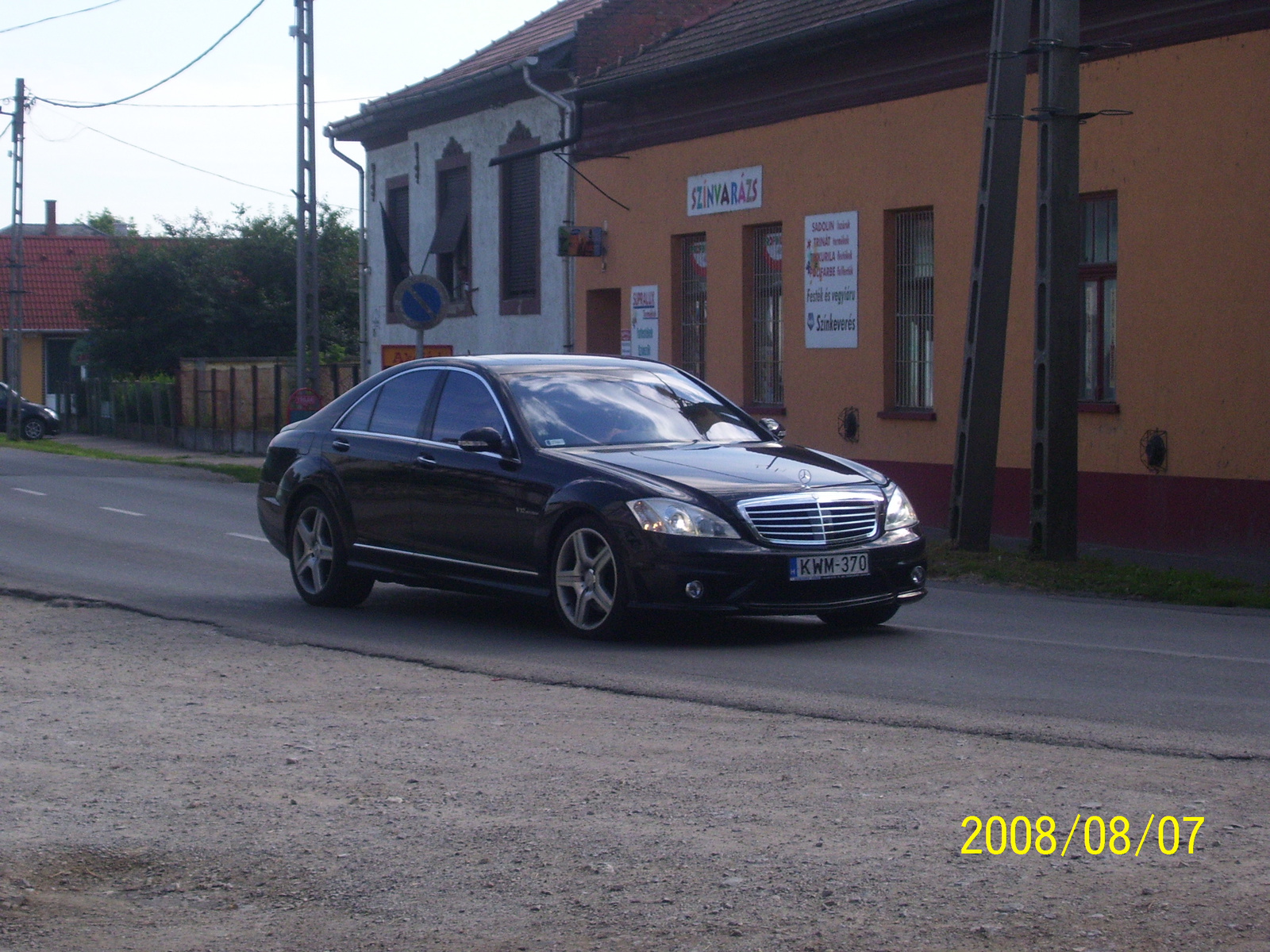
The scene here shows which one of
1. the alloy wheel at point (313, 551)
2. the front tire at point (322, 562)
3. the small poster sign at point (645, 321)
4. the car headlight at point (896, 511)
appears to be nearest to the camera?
the car headlight at point (896, 511)

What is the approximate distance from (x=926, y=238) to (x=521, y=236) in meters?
9.96

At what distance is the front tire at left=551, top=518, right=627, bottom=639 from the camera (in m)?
9.29

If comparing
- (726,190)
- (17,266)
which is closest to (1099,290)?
(726,190)

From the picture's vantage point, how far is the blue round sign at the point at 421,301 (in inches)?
833

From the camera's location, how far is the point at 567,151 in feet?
86.2

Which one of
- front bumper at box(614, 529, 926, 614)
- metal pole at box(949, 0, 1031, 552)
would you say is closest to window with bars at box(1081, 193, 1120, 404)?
metal pole at box(949, 0, 1031, 552)

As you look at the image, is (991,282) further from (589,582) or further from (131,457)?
(131,457)

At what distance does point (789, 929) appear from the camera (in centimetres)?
441

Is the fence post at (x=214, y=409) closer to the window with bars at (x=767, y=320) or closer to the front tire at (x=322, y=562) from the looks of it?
the window with bars at (x=767, y=320)

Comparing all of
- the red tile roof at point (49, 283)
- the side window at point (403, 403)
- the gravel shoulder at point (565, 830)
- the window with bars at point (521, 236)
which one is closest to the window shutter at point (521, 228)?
the window with bars at point (521, 236)

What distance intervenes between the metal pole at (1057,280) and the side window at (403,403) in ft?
17.9

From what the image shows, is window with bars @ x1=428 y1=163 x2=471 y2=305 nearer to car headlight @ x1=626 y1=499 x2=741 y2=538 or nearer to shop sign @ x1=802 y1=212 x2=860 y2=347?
shop sign @ x1=802 y1=212 x2=860 y2=347

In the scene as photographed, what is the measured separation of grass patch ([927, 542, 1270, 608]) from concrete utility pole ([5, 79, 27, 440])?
3705cm

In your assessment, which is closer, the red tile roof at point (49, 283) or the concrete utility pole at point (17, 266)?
the concrete utility pole at point (17, 266)
